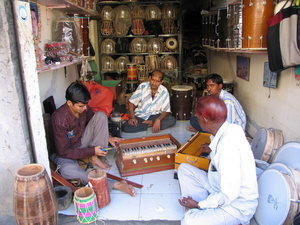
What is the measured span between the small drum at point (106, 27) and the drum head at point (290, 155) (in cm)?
556

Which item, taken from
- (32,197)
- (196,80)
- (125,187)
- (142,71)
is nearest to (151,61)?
(142,71)

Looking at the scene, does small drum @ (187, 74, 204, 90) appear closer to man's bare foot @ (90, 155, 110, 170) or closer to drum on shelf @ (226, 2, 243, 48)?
drum on shelf @ (226, 2, 243, 48)

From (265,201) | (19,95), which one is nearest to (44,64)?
(19,95)

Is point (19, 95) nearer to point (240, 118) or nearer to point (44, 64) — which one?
point (44, 64)

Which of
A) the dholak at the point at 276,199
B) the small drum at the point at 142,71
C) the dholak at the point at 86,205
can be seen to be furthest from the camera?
the small drum at the point at 142,71

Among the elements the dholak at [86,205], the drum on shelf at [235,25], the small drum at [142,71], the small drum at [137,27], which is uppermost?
the small drum at [137,27]

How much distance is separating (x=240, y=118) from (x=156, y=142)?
134 cm

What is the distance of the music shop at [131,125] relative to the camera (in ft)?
7.20

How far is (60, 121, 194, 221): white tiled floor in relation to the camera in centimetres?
263

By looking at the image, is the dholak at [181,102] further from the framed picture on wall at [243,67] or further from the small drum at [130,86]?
the small drum at [130,86]

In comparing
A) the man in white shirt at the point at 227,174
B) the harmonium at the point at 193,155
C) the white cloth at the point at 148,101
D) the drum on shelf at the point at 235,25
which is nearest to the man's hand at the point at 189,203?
the man in white shirt at the point at 227,174

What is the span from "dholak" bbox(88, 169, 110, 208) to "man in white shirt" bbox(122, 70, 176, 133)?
7.33 feet

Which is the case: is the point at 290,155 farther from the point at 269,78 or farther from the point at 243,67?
the point at 243,67

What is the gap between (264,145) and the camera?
3.22 m
